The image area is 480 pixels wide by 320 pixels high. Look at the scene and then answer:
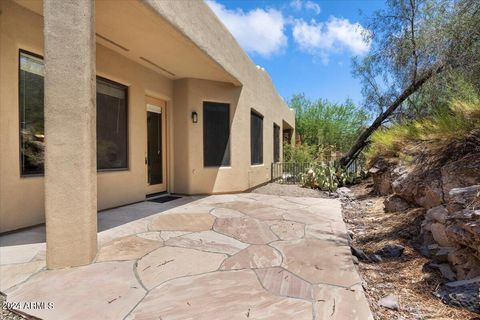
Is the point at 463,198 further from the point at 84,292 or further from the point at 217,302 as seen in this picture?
the point at 84,292

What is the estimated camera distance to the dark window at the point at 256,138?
9927 millimetres

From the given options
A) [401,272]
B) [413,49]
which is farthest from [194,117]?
[401,272]

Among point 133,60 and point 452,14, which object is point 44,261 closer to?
point 133,60

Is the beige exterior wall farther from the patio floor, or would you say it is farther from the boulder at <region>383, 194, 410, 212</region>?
the boulder at <region>383, 194, 410, 212</region>

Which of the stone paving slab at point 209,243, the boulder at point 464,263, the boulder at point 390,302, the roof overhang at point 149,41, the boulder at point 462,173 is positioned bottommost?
the boulder at point 390,302

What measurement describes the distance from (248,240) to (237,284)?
138 centimetres

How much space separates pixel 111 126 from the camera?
6.20m

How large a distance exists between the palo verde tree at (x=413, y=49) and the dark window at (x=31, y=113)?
23.4ft

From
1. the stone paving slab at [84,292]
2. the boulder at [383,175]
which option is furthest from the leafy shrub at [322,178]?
the stone paving slab at [84,292]

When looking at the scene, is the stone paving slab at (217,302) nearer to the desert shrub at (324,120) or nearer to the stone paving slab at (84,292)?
the stone paving slab at (84,292)

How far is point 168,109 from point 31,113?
367cm

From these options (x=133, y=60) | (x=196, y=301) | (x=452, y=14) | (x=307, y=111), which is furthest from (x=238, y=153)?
(x=307, y=111)

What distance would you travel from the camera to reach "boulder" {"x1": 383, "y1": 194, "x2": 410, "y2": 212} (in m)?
5.38

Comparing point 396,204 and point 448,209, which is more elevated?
point 448,209
